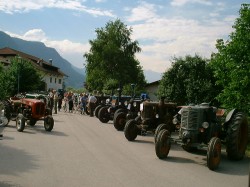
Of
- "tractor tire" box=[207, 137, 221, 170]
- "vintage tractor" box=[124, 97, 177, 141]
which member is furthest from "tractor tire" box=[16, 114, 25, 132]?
"tractor tire" box=[207, 137, 221, 170]

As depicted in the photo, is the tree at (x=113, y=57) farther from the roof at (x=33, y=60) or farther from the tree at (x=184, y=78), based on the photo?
the tree at (x=184, y=78)

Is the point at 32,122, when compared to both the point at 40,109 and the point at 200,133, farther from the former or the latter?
the point at 200,133

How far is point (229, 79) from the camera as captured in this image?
17141 millimetres

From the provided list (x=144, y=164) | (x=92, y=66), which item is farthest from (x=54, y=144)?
(x=92, y=66)

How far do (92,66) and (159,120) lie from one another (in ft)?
147

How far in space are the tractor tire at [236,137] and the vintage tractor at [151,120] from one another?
9.15 feet

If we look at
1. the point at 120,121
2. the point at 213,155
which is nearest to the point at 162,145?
the point at 213,155

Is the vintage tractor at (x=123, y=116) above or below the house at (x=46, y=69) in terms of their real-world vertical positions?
below

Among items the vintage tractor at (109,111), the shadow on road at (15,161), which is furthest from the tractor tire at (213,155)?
the vintage tractor at (109,111)

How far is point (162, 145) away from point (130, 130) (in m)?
3.34

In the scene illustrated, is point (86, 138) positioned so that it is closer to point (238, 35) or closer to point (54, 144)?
point (54, 144)

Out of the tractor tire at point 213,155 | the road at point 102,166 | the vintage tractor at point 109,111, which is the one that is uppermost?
the vintage tractor at point 109,111

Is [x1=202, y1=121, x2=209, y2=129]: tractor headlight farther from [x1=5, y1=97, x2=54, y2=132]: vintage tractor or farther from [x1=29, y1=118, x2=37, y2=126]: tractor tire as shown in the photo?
[x1=29, y1=118, x2=37, y2=126]: tractor tire

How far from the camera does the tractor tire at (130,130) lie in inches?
524
